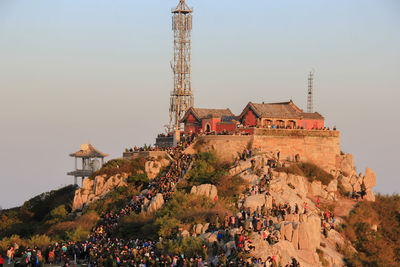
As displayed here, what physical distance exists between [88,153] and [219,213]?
31.4 m

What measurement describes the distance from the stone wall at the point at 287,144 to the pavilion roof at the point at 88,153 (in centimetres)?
1522

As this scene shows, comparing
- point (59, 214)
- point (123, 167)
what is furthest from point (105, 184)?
point (59, 214)

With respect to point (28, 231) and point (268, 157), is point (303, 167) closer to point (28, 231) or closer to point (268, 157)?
point (268, 157)

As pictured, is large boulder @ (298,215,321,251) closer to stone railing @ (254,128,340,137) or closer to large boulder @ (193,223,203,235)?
large boulder @ (193,223,203,235)

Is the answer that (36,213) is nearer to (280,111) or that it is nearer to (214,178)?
(214,178)

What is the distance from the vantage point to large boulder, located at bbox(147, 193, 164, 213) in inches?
2067

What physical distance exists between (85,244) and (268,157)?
909 inches

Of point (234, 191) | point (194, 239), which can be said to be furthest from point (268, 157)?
point (194, 239)

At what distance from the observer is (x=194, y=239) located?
41.0 meters

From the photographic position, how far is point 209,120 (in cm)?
6844

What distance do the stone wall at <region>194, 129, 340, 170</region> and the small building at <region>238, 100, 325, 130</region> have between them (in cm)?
A: 135

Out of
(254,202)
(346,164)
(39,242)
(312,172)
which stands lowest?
(39,242)

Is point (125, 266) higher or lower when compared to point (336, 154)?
lower

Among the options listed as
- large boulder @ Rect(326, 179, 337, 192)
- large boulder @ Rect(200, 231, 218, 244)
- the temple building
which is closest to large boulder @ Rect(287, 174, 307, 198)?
large boulder @ Rect(326, 179, 337, 192)
